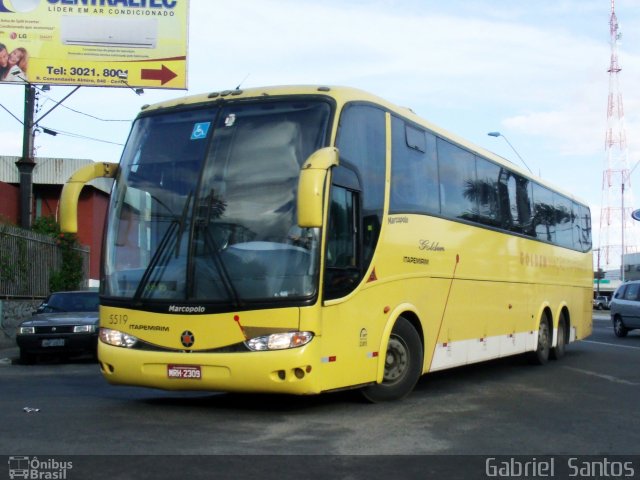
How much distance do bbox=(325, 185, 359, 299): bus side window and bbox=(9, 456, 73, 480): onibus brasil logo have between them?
121 inches

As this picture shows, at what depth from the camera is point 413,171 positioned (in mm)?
10430

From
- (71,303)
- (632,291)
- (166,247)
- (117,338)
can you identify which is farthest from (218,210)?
(632,291)

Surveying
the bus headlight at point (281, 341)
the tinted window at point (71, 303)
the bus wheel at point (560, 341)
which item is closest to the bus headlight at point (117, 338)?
the bus headlight at point (281, 341)

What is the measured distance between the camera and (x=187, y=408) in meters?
9.23

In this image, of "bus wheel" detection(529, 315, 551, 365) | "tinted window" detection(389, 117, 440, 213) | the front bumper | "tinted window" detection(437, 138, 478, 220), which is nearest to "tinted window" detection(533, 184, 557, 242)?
"bus wheel" detection(529, 315, 551, 365)

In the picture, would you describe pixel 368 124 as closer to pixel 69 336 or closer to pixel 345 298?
pixel 345 298

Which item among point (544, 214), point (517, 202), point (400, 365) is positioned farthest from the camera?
point (544, 214)

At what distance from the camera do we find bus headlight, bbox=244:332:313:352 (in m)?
8.10

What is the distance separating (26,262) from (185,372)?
1516 cm

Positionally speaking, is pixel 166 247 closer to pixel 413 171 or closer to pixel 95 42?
pixel 413 171

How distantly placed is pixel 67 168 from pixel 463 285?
908 inches

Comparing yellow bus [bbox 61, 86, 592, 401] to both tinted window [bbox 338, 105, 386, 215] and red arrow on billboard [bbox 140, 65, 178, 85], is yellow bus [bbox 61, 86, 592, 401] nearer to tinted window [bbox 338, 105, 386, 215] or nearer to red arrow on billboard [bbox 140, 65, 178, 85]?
tinted window [bbox 338, 105, 386, 215]

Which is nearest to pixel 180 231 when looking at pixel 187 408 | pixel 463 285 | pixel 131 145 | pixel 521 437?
pixel 131 145

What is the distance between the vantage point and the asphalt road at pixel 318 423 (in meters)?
6.91
